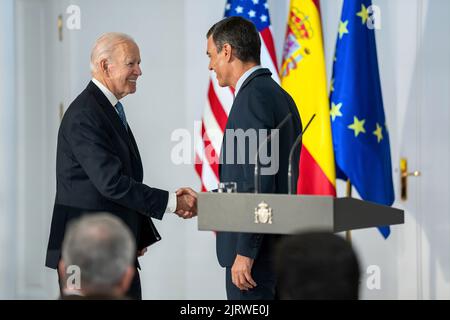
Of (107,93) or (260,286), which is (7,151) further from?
(260,286)

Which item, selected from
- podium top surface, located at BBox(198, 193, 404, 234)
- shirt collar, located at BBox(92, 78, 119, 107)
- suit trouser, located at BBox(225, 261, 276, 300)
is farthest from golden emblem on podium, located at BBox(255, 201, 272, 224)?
shirt collar, located at BBox(92, 78, 119, 107)

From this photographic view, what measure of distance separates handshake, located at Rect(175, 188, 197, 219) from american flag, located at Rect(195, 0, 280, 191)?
5.62 feet

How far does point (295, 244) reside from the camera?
1.67 metres

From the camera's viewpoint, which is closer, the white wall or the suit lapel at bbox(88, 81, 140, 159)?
the suit lapel at bbox(88, 81, 140, 159)

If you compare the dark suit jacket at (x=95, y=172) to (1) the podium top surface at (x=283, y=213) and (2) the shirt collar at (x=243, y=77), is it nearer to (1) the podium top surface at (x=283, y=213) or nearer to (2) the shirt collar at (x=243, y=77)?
(2) the shirt collar at (x=243, y=77)

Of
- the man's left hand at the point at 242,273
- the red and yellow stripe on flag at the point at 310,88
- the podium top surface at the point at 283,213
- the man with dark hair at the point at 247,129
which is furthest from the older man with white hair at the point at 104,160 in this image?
the red and yellow stripe on flag at the point at 310,88

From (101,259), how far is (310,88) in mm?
3829

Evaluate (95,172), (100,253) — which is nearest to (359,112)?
(95,172)

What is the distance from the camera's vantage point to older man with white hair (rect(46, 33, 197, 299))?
3.60 meters

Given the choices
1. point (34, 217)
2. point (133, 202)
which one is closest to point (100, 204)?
point (133, 202)

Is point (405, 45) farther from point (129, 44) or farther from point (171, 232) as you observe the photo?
point (129, 44)

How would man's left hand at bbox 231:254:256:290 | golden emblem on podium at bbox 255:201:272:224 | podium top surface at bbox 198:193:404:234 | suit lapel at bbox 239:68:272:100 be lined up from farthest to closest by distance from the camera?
suit lapel at bbox 239:68:272:100, man's left hand at bbox 231:254:256:290, golden emblem on podium at bbox 255:201:272:224, podium top surface at bbox 198:193:404:234

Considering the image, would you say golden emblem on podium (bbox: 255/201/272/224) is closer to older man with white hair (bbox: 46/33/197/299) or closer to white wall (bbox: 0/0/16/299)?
older man with white hair (bbox: 46/33/197/299)
